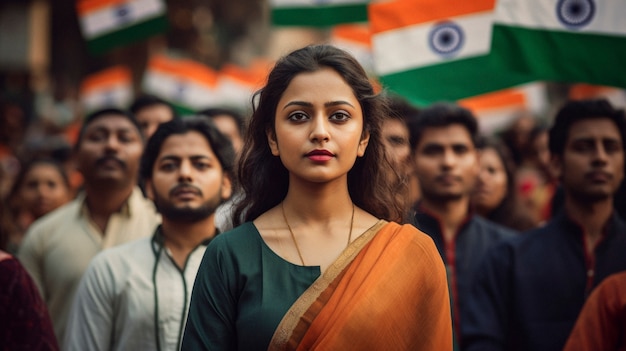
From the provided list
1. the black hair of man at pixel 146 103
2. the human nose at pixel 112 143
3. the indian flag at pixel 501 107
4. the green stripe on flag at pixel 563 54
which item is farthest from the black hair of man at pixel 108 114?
the indian flag at pixel 501 107

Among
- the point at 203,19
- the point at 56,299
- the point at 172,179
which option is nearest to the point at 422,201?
the point at 172,179

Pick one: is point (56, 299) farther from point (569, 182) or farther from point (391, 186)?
point (569, 182)

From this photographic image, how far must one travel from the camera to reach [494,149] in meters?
7.15

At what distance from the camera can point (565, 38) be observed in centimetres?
518

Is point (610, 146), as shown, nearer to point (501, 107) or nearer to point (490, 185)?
point (490, 185)

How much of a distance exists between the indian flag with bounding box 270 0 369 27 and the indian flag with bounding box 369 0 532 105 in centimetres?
131

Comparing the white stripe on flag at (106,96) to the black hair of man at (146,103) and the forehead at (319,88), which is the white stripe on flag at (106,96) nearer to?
the black hair of man at (146,103)

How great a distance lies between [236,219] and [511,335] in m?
1.99

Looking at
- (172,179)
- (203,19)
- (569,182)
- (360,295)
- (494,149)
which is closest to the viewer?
(360,295)

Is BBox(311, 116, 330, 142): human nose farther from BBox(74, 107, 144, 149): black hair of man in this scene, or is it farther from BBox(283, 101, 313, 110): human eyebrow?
BBox(74, 107, 144, 149): black hair of man

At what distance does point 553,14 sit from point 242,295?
320cm

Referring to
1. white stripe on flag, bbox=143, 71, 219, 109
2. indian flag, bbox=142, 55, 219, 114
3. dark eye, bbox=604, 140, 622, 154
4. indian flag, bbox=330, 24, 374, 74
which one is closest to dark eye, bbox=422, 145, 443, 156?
dark eye, bbox=604, 140, 622, 154

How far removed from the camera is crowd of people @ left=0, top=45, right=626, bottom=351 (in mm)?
2900

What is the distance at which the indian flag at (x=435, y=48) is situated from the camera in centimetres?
602
